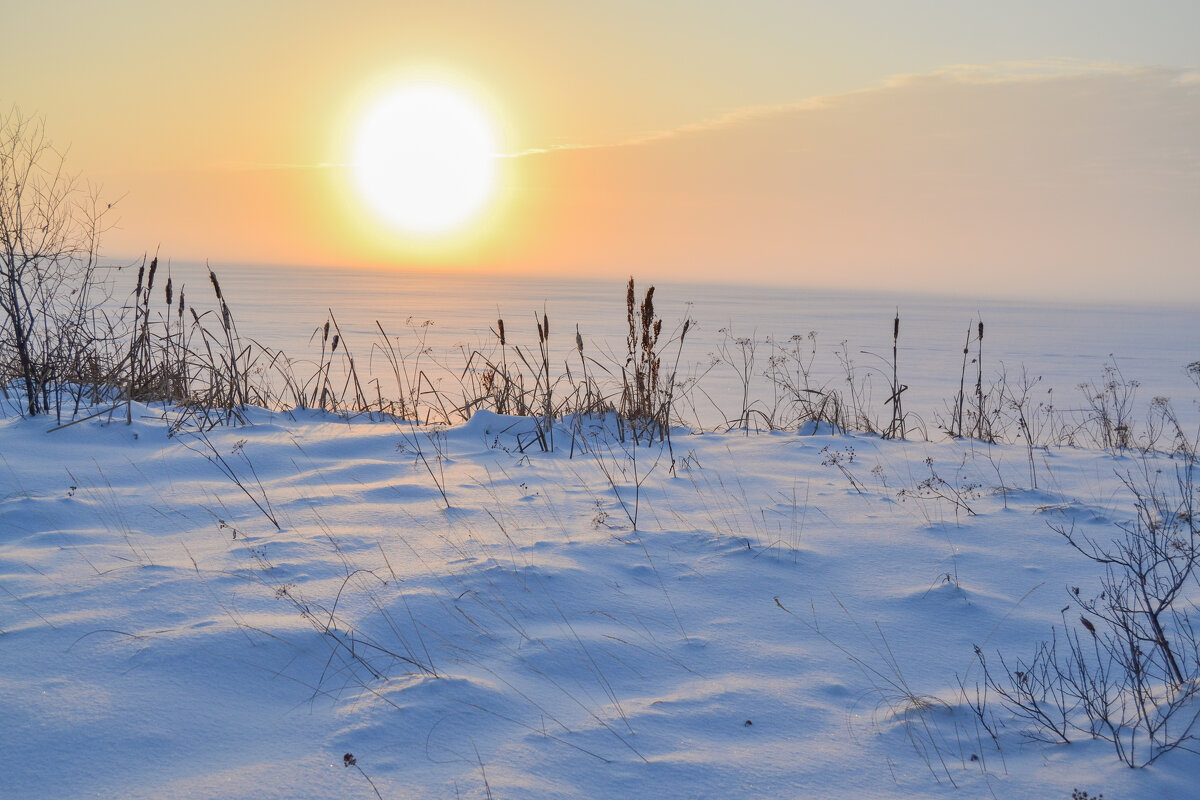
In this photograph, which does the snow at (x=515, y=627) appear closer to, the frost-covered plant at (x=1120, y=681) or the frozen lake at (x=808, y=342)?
the frost-covered plant at (x=1120, y=681)

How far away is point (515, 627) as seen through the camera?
2660 millimetres

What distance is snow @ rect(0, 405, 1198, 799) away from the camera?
1925 millimetres

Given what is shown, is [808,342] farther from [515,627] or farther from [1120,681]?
[515,627]

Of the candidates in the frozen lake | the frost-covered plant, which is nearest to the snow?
the frost-covered plant

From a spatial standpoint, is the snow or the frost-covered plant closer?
the snow

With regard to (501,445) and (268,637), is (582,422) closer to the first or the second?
(501,445)

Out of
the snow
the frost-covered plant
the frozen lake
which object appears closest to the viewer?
the snow

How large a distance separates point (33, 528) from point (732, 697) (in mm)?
3050

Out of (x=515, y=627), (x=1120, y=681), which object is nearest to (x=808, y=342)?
(x=1120, y=681)

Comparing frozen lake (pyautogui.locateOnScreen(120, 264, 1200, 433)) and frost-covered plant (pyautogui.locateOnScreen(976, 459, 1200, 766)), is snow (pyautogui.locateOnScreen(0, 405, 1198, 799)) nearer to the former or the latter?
frost-covered plant (pyautogui.locateOnScreen(976, 459, 1200, 766))

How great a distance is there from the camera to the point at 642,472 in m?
4.86

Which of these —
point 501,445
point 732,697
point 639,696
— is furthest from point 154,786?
point 501,445

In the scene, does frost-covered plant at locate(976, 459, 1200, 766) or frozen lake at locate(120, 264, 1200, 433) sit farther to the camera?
frozen lake at locate(120, 264, 1200, 433)

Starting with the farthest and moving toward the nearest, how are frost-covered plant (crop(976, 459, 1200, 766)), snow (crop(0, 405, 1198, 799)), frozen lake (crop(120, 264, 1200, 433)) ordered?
frozen lake (crop(120, 264, 1200, 433)) < frost-covered plant (crop(976, 459, 1200, 766)) < snow (crop(0, 405, 1198, 799))
